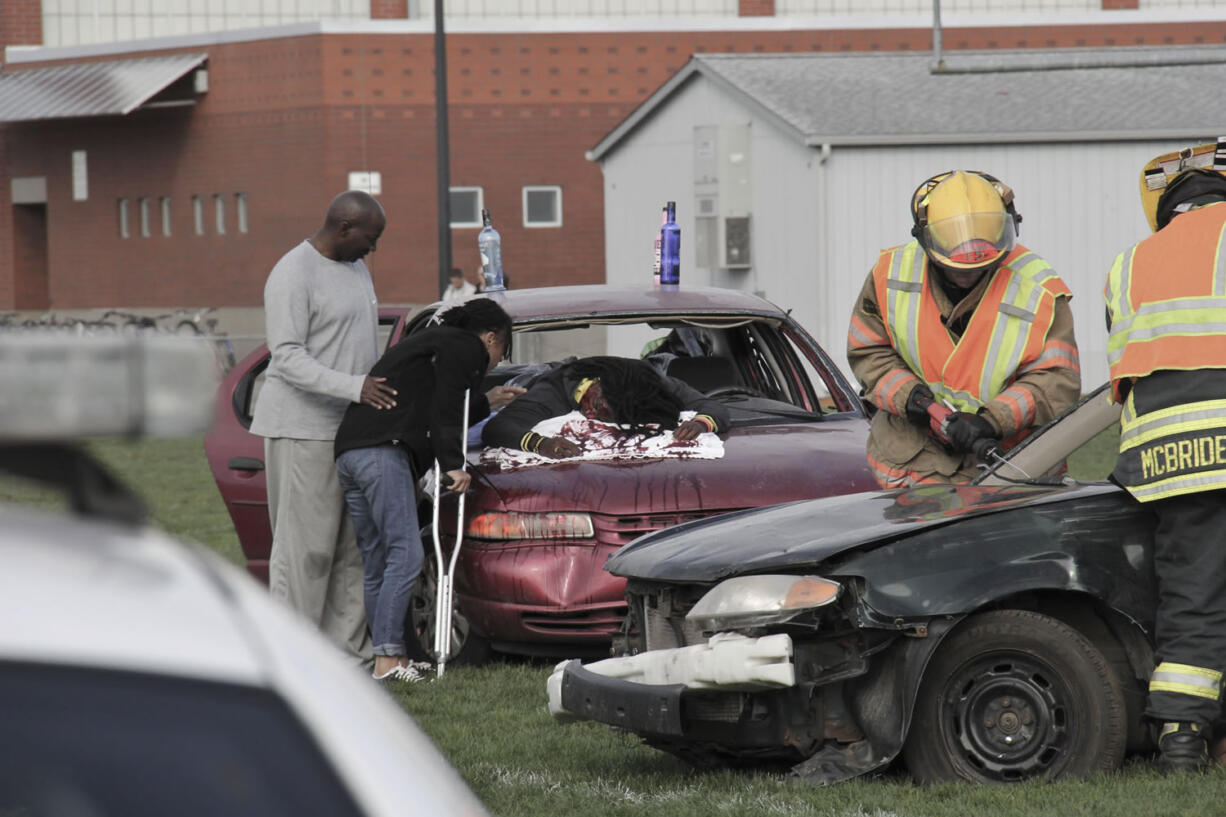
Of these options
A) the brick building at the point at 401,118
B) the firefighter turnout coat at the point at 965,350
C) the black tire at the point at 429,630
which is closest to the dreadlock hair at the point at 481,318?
the black tire at the point at 429,630

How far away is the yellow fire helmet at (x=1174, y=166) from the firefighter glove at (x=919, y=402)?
94 centimetres

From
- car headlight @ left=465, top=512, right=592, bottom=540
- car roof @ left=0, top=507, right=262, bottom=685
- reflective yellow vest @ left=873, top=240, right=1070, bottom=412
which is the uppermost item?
reflective yellow vest @ left=873, top=240, right=1070, bottom=412

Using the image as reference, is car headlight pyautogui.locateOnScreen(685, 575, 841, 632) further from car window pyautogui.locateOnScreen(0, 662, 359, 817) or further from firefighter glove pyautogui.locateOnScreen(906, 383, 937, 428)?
car window pyautogui.locateOnScreen(0, 662, 359, 817)

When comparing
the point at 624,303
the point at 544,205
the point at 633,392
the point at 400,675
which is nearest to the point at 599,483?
the point at 633,392

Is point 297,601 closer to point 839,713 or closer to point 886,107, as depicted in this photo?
point 839,713

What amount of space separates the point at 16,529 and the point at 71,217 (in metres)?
40.1

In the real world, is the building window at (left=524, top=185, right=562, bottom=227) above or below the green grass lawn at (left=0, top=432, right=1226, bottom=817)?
above

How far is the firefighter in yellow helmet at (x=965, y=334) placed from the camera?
623 cm

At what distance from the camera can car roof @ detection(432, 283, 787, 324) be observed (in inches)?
334

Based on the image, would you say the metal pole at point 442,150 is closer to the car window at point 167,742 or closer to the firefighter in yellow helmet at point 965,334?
the firefighter in yellow helmet at point 965,334

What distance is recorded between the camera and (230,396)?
9148 mm

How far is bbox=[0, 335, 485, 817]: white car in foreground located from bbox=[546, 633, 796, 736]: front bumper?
319 cm

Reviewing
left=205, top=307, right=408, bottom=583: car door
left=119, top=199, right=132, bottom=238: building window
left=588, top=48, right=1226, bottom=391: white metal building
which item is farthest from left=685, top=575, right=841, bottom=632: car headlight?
left=119, top=199, right=132, bottom=238: building window

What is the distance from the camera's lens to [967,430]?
6172 mm
